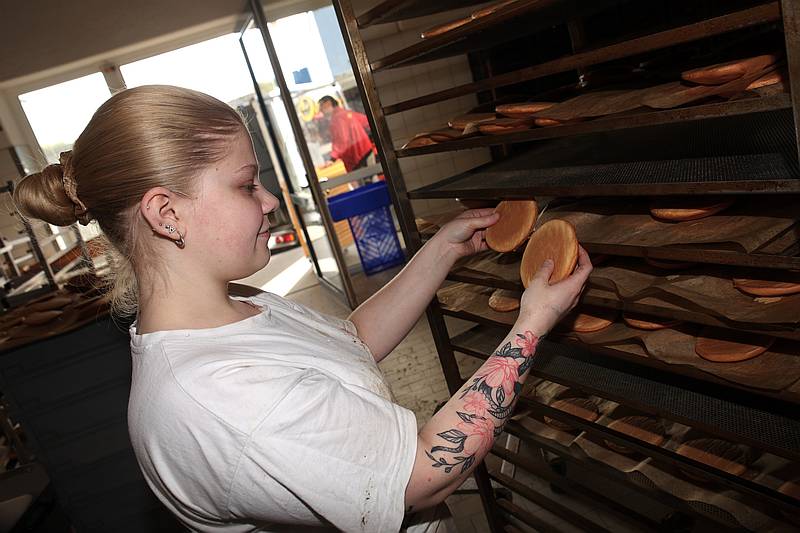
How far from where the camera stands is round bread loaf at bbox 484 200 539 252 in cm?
137

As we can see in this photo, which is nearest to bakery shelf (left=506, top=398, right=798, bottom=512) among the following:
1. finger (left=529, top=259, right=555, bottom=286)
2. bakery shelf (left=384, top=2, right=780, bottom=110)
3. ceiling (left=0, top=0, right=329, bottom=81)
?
finger (left=529, top=259, right=555, bottom=286)

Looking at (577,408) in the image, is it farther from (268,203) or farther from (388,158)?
(268,203)

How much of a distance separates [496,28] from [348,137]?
13.4 ft

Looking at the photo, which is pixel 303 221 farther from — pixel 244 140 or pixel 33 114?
pixel 244 140

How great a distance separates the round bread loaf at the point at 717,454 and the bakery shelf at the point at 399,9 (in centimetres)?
129

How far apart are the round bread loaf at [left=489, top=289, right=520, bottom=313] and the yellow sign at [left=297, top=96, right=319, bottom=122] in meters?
3.89

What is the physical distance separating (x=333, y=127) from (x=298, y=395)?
182 inches

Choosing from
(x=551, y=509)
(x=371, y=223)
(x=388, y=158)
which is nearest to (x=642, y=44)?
(x=388, y=158)

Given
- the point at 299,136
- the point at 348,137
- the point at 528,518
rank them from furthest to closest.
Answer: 1. the point at 348,137
2. the point at 299,136
3. the point at 528,518

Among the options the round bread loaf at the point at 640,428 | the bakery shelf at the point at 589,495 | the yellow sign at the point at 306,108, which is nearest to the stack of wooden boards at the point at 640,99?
the round bread loaf at the point at 640,428

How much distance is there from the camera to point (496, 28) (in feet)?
4.51

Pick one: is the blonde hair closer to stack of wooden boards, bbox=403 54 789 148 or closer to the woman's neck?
the woman's neck

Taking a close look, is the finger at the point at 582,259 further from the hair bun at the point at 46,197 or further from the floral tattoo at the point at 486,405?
the hair bun at the point at 46,197

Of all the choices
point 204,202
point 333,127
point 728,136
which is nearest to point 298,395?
point 204,202
